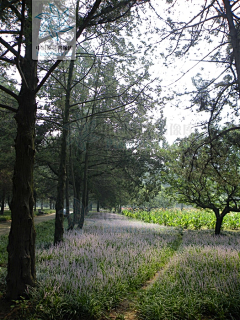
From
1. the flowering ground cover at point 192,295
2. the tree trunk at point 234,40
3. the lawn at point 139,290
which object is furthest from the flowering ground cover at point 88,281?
the tree trunk at point 234,40

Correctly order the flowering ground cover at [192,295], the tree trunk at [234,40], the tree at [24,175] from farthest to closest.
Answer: the tree trunk at [234,40] → the tree at [24,175] → the flowering ground cover at [192,295]

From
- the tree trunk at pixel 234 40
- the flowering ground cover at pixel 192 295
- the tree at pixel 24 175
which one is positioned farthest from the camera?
the tree trunk at pixel 234 40

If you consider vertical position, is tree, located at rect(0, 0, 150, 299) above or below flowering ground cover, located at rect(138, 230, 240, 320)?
above

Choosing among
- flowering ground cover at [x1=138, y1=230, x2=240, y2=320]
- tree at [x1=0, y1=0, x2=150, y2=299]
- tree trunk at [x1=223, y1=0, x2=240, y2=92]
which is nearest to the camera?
flowering ground cover at [x1=138, y1=230, x2=240, y2=320]

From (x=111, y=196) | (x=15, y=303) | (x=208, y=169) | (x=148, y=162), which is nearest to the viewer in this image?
(x=15, y=303)

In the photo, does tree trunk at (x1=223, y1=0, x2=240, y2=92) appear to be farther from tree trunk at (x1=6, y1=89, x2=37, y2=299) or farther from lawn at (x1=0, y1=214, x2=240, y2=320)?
tree trunk at (x1=6, y1=89, x2=37, y2=299)

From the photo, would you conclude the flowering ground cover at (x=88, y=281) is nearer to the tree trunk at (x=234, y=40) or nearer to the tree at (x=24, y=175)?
the tree at (x=24, y=175)

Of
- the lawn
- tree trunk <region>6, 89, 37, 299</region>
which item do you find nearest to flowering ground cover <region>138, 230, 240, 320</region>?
the lawn

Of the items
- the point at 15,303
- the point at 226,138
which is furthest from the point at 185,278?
the point at 226,138

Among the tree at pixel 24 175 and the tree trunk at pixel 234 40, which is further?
the tree trunk at pixel 234 40

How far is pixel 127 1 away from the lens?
4445 millimetres

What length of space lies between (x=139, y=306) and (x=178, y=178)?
9.50 m

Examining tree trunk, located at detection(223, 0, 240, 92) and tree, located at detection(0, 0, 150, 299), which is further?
tree trunk, located at detection(223, 0, 240, 92)

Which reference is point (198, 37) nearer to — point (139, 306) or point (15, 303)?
point (139, 306)
